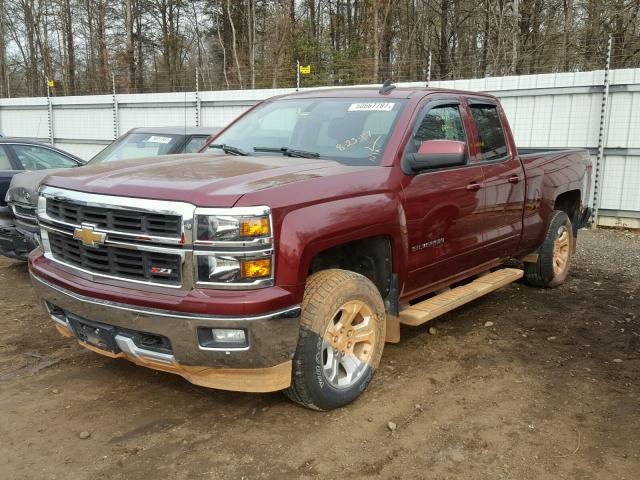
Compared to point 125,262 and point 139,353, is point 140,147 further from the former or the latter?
point 139,353

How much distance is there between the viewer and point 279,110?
4.87 metres

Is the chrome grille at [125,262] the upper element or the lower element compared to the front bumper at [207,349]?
upper

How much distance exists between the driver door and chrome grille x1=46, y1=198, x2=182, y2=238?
1.63m

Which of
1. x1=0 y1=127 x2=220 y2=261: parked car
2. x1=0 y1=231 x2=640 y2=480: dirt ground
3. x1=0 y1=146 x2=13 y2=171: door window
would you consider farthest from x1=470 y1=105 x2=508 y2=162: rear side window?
x1=0 y1=146 x2=13 y2=171: door window

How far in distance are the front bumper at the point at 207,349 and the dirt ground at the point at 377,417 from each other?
39 centimetres

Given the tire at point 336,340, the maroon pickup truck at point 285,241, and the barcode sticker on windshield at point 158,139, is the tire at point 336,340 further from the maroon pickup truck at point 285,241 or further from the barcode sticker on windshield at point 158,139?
the barcode sticker on windshield at point 158,139

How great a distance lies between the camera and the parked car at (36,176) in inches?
236

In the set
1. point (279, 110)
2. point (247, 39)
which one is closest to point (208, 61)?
point (247, 39)

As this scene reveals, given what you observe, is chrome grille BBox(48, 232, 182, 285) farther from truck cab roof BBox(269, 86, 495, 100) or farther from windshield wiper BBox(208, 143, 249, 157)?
truck cab roof BBox(269, 86, 495, 100)

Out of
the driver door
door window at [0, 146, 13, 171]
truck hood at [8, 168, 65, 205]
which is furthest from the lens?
door window at [0, 146, 13, 171]

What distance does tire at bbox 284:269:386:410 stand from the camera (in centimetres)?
333

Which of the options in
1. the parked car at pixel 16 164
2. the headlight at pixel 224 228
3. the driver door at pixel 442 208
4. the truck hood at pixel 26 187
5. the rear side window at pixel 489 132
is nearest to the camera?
the headlight at pixel 224 228

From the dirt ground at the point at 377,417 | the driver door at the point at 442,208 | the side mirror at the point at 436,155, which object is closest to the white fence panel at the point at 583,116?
the dirt ground at the point at 377,417

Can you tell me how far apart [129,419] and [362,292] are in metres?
1.60
